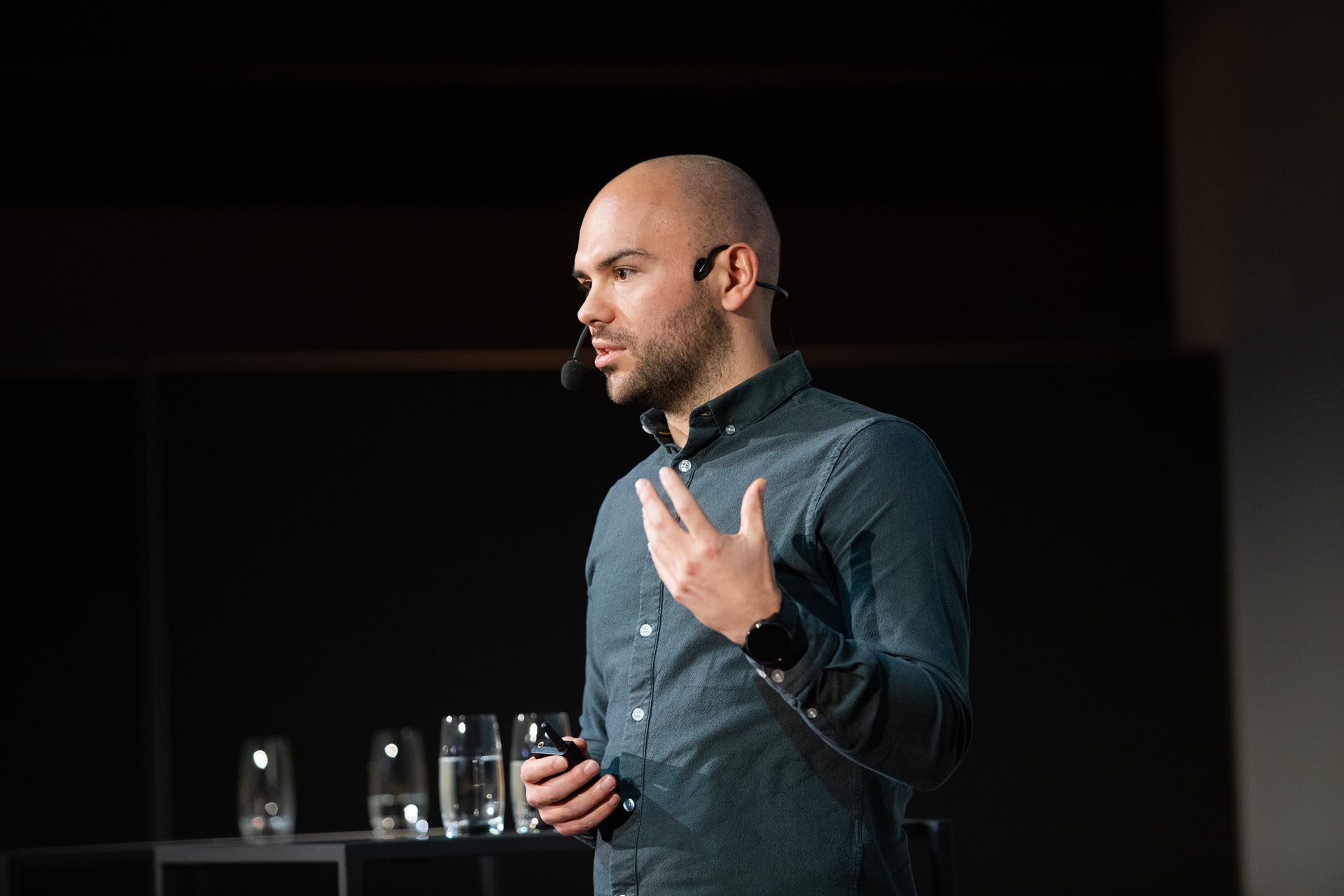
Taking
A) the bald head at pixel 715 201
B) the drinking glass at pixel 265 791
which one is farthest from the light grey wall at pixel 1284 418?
the bald head at pixel 715 201

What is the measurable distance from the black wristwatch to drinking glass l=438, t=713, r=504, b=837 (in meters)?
1.54

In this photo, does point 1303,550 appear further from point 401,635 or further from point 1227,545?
point 401,635

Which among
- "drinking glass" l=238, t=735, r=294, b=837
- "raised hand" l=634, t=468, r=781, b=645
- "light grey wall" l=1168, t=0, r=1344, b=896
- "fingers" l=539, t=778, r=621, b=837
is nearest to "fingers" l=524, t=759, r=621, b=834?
"fingers" l=539, t=778, r=621, b=837

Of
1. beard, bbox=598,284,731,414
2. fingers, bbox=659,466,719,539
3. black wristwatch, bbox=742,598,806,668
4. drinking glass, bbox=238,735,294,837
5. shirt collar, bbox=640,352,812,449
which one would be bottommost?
drinking glass, bbox=238,735,294,837

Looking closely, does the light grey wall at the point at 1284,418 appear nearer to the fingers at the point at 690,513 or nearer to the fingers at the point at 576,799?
the fingers at the point at 576,799

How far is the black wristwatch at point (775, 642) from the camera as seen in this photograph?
1.24 metres

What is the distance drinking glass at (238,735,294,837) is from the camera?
3.06m

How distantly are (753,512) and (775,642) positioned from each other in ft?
0.38

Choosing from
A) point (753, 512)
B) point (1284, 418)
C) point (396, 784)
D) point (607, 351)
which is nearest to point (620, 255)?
point (607, 351)

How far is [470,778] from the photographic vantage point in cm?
271

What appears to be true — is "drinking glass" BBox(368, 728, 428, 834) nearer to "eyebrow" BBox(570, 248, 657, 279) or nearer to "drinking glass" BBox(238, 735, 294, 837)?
"drinking glass" BBox(238, 735, 294, 837)

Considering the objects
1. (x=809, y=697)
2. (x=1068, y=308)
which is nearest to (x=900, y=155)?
(x=1068, y=308)

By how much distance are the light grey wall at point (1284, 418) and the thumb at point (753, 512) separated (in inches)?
145

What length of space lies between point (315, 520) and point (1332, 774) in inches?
127
